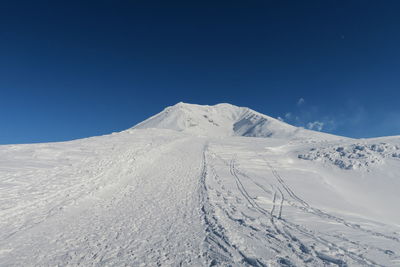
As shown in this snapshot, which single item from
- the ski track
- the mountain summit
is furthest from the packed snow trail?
the mountain summit

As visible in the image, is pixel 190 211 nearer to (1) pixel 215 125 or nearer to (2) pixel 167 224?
(2) pixel 167 224

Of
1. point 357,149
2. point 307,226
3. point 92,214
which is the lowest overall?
point 92,214

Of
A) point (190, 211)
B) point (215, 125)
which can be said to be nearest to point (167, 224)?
point (190, 211)

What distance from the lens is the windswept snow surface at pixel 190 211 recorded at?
250 inches

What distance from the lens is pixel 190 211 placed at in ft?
32.7

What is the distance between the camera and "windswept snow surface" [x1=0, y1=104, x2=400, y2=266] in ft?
20.8

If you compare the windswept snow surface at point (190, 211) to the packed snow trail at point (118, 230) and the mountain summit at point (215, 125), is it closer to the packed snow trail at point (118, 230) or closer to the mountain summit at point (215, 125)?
the packed snow trail at point (118, 230)

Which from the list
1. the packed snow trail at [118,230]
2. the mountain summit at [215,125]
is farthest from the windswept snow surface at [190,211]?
the mountain summit at [215,125]

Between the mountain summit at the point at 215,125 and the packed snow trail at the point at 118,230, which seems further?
the mountain summit at the point at 215,125

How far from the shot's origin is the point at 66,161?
18094mm

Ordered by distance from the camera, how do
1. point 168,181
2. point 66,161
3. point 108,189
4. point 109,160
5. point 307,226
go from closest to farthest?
point 307,226 → point 108,189 → point 168,181 → point 66,161 → point 109,160

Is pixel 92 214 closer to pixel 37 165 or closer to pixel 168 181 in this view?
pixel 168 181

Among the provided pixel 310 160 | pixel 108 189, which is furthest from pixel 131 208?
pixel 310 160

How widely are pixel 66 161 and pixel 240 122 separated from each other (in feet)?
598
